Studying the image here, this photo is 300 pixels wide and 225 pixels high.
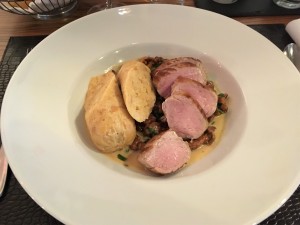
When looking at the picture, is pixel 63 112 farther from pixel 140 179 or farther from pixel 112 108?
pixel 140 179

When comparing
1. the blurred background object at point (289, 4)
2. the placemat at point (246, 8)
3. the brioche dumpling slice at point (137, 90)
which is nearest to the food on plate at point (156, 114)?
the brioche dumpling slice at point (137, 90)

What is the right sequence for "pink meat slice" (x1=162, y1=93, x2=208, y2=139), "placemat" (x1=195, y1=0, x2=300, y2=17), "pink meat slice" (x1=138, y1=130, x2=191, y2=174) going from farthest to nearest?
1. "placemat" (x1=195, y1=0, x2=300, y2=17)
2. "pink meat slice" (x1=162, y1=93, x2=208, y2=139)
3. "pink meat slice" (x1=138, y1=130, x2=191, y2=174)

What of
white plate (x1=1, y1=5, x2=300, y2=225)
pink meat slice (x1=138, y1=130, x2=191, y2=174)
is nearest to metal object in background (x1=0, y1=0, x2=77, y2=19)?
white plate (x1=1, y1=5, x2=300, y2=225)

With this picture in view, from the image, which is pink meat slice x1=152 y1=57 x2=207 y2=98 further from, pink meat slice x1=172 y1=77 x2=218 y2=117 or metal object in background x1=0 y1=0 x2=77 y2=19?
metal object in background x1=0 y1=0 x2=77 y2=19

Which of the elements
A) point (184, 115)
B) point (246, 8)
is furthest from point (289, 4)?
point (184, 115)

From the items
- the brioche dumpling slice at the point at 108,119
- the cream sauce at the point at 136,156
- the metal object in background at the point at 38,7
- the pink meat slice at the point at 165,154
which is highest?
the metal object in background at the point at 38,7

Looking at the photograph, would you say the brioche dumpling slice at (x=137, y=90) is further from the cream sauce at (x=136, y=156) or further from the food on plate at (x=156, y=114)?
the cream sauce at (x=136, y=156)
